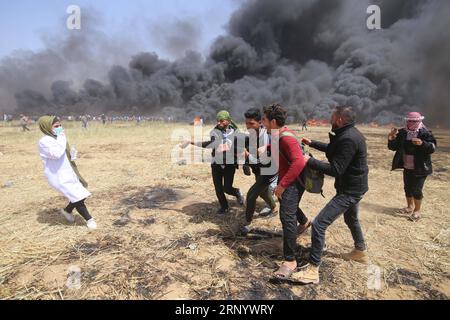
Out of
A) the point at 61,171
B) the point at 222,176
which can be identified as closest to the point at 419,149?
→ the point at 222,176

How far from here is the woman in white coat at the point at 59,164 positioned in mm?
4559

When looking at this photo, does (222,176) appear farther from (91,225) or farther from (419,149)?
(419,149)

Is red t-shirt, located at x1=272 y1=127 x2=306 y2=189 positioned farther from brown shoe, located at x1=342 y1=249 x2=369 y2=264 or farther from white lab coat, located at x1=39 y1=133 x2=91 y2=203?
white lab coat, located at x1=39 y1=133 x2=91 y2=203

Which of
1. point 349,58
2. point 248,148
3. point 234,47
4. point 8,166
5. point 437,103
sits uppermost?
point 234,47

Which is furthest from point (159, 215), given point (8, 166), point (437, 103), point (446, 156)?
point (437, 103)

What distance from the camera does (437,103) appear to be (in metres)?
36.0

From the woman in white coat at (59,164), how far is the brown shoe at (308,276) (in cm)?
339

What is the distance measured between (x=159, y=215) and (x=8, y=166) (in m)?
8.49

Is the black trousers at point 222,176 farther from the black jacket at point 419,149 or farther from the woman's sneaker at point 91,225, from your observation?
the black jacket at point 419,149

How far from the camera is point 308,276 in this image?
3564mm

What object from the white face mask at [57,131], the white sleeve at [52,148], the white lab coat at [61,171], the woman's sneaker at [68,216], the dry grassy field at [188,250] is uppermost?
the white face mask at [57,131]

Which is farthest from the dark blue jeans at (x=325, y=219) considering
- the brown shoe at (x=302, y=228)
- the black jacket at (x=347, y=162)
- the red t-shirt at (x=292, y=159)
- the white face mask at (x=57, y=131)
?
the white face mask at (x=57, y=131)

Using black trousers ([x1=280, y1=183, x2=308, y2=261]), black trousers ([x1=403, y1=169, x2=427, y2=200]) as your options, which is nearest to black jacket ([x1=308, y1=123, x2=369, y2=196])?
black trousers ([x1=280, y1=183, x2=308, y2=261])
